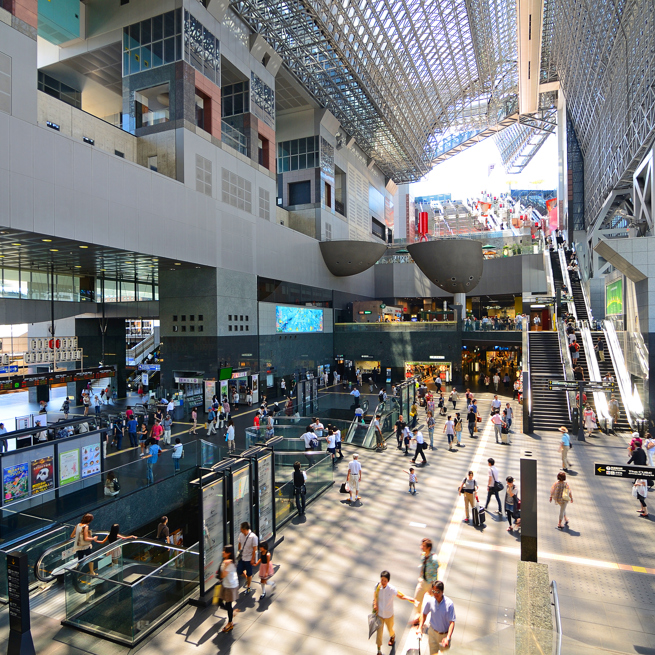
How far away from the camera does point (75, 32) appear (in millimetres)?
24516

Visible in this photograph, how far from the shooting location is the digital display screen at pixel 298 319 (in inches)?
1187

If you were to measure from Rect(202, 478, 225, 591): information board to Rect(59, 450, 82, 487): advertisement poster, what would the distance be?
585cm

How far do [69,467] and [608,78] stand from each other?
38055 millimetres

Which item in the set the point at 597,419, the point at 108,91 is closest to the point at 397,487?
the point at 597,419

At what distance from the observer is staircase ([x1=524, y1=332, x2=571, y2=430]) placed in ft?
61.8

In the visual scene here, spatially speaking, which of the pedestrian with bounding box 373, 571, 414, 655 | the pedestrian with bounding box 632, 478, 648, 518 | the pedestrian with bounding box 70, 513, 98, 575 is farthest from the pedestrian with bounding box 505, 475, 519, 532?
the pedestrian with bounding box 70, 513, 98, 575

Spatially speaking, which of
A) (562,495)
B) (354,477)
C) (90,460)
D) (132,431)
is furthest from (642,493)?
(132,431)

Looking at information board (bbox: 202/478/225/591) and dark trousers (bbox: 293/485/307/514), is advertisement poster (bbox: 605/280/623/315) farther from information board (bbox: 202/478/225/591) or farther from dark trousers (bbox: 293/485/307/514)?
information board (bbox: 202/478/225/591)

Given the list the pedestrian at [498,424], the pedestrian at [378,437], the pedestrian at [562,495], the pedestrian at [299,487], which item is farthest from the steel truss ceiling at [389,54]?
the pedestrian at [562,495]

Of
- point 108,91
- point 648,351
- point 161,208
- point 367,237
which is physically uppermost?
point 108,91

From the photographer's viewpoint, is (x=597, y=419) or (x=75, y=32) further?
(x=75, y=32)

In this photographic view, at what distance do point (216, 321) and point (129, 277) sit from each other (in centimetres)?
931

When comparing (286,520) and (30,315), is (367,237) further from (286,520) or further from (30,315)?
(286,520)

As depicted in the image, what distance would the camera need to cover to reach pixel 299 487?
10.5 m
